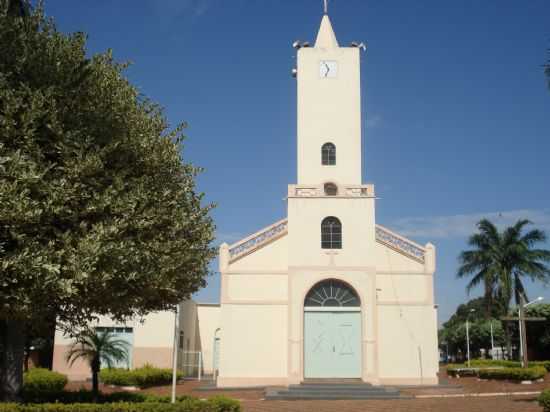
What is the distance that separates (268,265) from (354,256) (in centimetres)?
390

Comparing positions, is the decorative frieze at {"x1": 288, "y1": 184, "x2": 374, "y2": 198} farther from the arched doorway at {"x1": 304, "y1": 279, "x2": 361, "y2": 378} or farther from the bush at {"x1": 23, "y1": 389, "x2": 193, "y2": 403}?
the bush at {"x1": 23, "y1": 389, "x2": 193, "y2": 403}

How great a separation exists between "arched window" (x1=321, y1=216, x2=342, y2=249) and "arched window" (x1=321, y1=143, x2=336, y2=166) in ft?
9.16

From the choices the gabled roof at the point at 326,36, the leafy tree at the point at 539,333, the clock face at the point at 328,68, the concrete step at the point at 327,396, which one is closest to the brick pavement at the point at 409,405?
the concrete step at the point at 327,396

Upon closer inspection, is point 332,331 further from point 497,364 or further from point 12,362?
point 12,362

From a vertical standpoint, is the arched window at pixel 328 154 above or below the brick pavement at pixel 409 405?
above

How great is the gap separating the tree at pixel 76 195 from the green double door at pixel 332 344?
1173 cm

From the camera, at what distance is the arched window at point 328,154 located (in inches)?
1131

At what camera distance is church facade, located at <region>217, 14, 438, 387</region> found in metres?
26.5

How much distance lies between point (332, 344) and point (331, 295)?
6.90ft

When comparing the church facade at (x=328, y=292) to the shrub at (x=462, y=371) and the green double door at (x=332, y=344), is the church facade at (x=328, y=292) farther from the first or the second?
the shrub at (x=462, y=371)

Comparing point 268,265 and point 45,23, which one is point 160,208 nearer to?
point 45,23

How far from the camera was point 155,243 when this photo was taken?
13.9m

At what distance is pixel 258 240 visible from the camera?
28.3m

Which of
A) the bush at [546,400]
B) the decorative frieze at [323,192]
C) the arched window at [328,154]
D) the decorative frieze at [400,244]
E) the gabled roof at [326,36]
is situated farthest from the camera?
the gabled roof at [326,36]
